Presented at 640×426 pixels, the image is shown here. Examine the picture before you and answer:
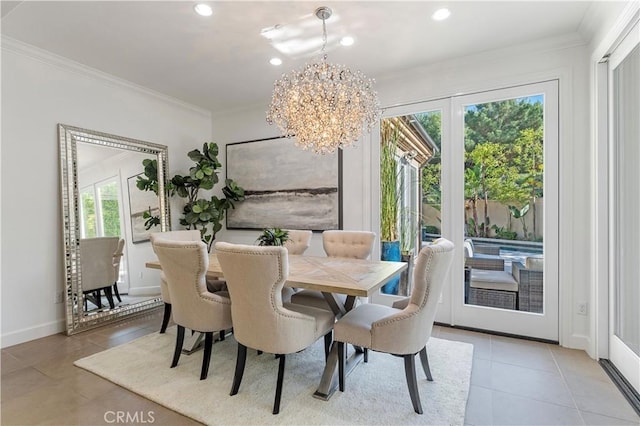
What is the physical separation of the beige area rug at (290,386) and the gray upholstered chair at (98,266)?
95 cm

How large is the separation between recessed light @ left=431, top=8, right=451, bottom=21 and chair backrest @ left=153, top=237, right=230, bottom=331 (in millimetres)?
2522

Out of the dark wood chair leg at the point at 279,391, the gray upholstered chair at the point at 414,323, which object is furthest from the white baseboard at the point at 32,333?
the gray upholstered chair at the point at 414,323

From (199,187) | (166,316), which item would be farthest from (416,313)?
(199,187)

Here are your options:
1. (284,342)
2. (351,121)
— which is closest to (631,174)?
(351,121)

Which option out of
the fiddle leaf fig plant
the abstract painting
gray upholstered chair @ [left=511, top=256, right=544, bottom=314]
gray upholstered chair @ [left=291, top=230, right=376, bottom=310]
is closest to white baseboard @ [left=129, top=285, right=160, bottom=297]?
the fiddle leaf fig plant

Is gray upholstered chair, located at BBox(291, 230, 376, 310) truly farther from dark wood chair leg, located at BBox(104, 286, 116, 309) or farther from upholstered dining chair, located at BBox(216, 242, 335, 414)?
dark wood chair leg, located at BBox(104, 286, 116, 309)

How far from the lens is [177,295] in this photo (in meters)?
2.36

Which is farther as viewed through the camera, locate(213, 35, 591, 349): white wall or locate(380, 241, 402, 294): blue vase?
locate(380, 241, 402, 294): blue vase

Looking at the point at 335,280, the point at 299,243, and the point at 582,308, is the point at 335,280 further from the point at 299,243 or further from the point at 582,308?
the point at 582,308

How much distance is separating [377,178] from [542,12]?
6.81ft

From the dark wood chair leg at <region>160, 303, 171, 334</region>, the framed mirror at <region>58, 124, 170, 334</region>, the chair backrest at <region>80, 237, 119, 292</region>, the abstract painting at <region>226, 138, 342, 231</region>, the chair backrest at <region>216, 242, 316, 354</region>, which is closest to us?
the chair backrest at <region>216, 242, 316, 354</region>

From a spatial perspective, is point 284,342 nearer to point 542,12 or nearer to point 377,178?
point 377,178

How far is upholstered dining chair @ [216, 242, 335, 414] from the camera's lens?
5.95 ft

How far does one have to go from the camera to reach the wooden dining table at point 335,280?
196cm
